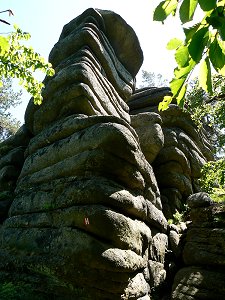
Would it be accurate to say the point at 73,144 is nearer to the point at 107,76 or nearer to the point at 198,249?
the point at 198,249

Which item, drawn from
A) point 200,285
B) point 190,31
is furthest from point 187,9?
point 200,285

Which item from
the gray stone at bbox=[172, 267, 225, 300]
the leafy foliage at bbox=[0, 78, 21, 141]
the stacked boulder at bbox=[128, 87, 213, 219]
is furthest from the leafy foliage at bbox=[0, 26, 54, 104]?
the leafy foliage at bbox=[0, 78, 21, 141]

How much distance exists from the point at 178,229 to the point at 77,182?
6.41 meters

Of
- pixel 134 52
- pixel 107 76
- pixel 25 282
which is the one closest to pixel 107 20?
pixel 134 52

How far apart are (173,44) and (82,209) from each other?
267 inches

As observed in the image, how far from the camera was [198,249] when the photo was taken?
10305mm

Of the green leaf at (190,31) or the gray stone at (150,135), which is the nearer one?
the green leaf at (190,31)

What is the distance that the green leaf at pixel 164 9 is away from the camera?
1765mm

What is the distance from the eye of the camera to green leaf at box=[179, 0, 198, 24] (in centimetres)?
165

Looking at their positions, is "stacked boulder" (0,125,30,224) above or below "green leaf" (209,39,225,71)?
above

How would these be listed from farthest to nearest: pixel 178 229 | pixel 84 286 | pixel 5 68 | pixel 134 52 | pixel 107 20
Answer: pixel 134 52 < pixel 107 20 < pixel 178 229 < pixel 84 286 < pixel 5 68

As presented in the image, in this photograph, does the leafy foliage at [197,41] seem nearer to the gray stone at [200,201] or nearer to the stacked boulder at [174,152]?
the gray stone at [200,201]

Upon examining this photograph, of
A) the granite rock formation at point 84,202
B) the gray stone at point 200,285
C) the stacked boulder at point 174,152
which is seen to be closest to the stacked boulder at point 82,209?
the granite rock formation at point 84,202

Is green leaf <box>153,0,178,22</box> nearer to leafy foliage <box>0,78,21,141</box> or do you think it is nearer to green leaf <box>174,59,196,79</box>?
green leaf <box>174,59,196,79</box>
